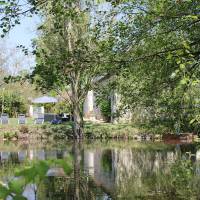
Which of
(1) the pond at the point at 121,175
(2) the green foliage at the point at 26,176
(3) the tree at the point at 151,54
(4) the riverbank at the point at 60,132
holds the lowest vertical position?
(1) the pond at the point at 121,175

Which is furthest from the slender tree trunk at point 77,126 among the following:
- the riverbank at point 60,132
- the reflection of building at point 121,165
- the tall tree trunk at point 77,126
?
the reflection of building at point 121,165

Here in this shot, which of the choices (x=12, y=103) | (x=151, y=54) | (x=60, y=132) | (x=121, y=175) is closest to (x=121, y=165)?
(x=121, y=175)

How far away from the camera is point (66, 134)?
3712 centimetres

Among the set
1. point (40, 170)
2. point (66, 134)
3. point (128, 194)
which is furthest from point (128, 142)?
point (40, 170)

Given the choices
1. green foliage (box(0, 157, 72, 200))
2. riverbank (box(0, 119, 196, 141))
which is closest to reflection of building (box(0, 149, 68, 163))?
riverbank (box(0, 119, 196, 141))

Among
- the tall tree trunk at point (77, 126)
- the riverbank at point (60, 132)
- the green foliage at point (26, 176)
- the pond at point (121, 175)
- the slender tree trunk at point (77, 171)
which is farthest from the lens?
the tall tree trunk at point (77, 126)

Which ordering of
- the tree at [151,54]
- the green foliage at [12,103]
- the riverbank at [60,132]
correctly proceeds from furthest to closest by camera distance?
the green foliage at [12,103] < the riverbank at [60,132] < the tree at [151,54]

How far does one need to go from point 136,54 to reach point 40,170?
7987 millimetres

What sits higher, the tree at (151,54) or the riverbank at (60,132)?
the tree at (151,54)

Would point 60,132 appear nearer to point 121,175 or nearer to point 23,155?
point 23,155

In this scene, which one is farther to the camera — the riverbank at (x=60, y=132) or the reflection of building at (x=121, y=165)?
the riverbank at (x=60, y=132)

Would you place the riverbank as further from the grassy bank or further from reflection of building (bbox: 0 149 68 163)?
reflection of building (bbox: 0 149 68 163)

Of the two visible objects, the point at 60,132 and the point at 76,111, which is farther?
the point at 76,111

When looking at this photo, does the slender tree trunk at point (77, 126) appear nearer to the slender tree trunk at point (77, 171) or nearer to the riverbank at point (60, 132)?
the riverbank at point (60, 132)
